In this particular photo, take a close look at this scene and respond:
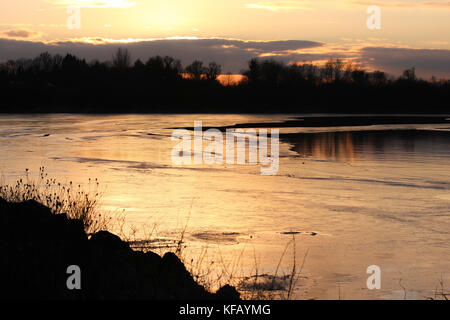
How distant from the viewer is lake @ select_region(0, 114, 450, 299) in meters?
8.18

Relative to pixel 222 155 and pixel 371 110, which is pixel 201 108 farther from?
pixel 222 155

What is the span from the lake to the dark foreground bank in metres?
1.35

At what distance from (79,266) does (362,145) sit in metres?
22.2

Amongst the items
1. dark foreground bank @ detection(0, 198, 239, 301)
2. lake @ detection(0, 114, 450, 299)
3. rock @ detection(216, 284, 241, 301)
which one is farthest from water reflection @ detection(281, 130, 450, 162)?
rock @ detection(216, 284, 241, 301)

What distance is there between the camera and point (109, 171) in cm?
1759

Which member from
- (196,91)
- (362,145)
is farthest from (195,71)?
(362,145)

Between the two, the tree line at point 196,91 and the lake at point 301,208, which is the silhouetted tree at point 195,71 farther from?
the lake at point 301,208

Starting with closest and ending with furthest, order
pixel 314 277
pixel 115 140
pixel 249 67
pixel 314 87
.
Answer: pixel 314 277 < pixel 115 140 < pixel 314 87 < pixel 249 67

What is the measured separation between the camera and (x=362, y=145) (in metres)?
27.4

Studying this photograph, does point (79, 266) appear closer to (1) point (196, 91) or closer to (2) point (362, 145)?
(2) point (362, 145)

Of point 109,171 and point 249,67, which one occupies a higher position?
point 249,67
